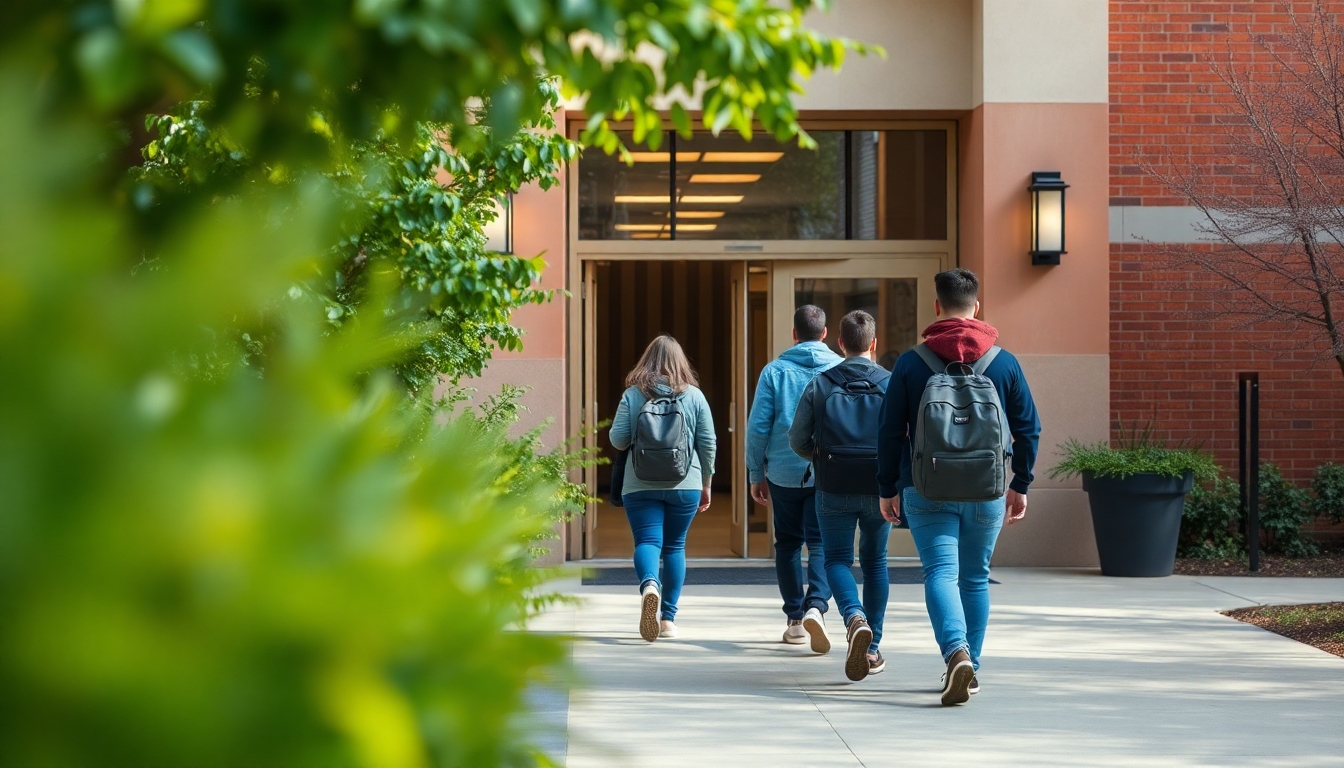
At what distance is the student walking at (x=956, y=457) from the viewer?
5.82m

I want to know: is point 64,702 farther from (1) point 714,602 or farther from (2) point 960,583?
(1) point 714,602

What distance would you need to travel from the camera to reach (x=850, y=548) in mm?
6859

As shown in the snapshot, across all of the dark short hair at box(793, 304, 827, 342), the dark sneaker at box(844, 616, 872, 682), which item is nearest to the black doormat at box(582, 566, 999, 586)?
the dark short hair at box(793, 304, 827, 342)

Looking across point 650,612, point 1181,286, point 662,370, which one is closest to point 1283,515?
point 1181,286

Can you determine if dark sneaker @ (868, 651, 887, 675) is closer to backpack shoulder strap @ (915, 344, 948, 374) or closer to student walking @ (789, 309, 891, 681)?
student walking @ (789, 309, 891, 681)

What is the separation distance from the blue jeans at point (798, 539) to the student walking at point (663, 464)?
61 cm

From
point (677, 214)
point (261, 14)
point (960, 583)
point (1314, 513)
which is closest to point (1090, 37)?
point (677, 214)

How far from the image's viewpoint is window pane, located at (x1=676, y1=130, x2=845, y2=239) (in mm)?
11594

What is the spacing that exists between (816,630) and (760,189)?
543 cm

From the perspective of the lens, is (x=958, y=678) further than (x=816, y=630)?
No

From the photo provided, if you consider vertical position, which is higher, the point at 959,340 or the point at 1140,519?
the point at 959,340

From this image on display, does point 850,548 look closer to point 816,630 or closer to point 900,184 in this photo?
point 816,630

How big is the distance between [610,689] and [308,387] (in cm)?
573

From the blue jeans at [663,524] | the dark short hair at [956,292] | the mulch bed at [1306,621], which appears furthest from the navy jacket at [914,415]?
the mulch bed at [1306,621]
